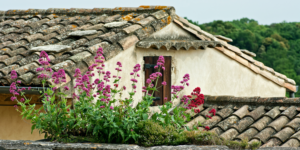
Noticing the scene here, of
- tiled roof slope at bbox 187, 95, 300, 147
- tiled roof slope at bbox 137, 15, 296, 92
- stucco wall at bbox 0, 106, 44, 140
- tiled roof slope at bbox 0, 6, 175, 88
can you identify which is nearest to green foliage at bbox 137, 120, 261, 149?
tiled roof slope at bbox 187, 95, 300, 147

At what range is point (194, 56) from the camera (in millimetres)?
6492

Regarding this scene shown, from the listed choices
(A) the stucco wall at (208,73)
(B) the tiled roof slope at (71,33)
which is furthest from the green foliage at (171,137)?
(A) the stucco wall at (208,73)

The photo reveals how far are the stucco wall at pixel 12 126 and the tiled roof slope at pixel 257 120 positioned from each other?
2.61m

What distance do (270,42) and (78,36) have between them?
20.5m

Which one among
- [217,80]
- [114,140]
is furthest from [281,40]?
[114,140]

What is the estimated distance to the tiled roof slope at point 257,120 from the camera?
427 cm

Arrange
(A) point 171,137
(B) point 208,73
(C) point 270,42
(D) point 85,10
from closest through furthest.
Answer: (A) point 171,137, (B) point 208,73, (D) point 85,10, (C) point 270,42

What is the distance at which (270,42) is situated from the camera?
77.8 ft

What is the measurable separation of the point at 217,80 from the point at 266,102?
1766 millimetres

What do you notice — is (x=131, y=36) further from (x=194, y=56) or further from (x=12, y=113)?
(x=12, y=113)

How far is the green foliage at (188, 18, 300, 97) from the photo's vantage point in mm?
22234

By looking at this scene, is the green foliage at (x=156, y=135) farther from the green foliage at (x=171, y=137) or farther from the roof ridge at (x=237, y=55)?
the roof ridge at (x=237, y=55)

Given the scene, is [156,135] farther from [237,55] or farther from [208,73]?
[237,55]

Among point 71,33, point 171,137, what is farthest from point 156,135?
point 71,33
